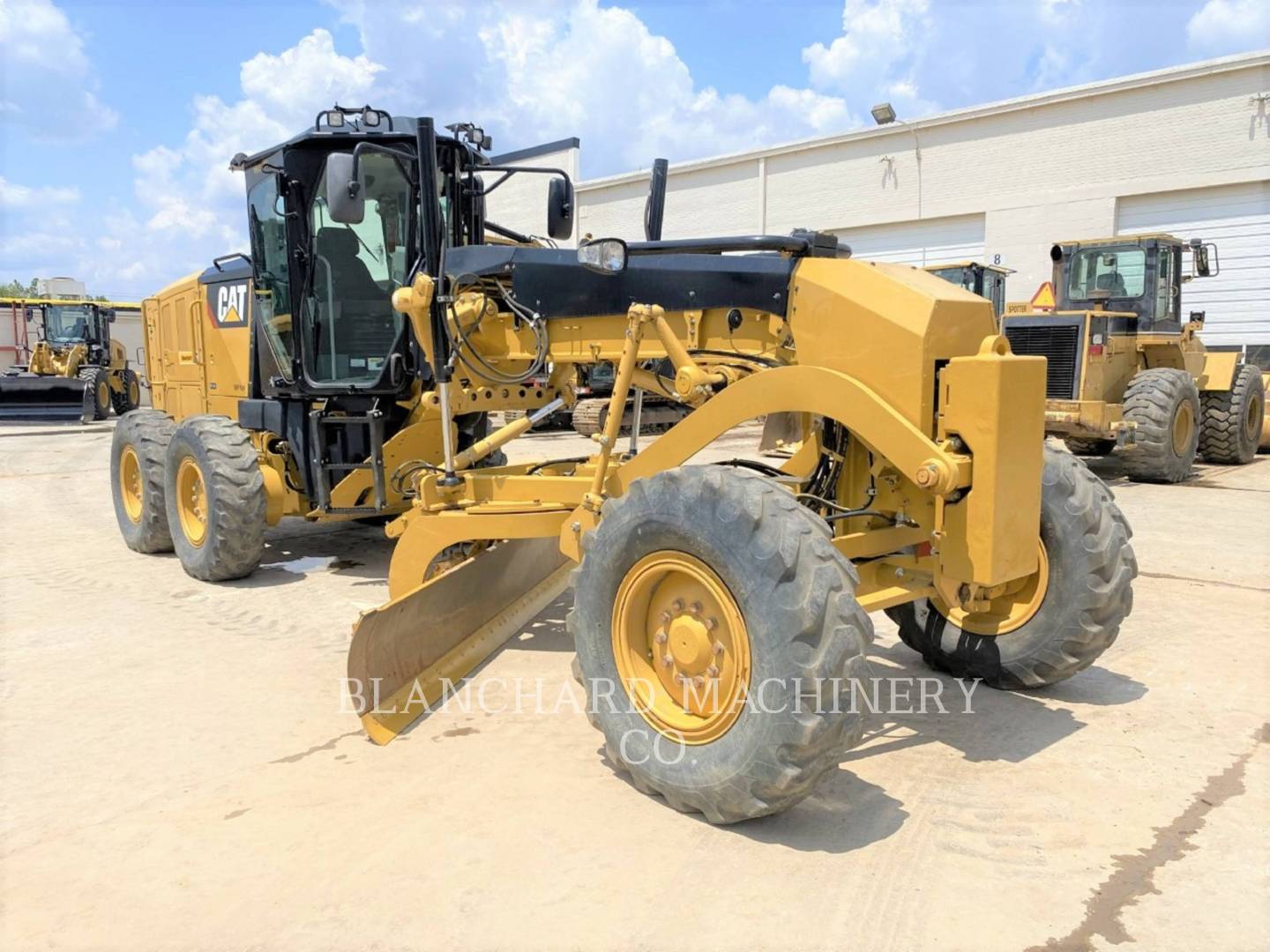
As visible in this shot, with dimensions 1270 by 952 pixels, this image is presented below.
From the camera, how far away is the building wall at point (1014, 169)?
17.5 m

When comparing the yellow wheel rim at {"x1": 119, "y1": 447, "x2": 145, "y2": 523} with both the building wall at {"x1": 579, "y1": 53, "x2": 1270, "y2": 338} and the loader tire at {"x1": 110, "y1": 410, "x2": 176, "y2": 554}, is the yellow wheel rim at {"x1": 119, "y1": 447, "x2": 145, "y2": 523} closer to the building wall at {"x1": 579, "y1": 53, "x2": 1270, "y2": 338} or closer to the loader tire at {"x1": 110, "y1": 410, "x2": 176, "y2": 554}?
the loader tire at {"x1": 110, "y1": 410, "x2": 176, "y2": 554}

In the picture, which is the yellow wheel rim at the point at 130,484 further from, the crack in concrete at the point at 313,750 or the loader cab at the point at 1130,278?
the loader cab at the point at 1130,278

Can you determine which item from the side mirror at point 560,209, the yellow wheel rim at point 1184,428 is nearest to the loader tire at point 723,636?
the side mirror at point 560,209

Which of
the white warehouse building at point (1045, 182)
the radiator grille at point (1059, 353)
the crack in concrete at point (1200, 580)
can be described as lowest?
the crack in concrete at point (1200, 580)

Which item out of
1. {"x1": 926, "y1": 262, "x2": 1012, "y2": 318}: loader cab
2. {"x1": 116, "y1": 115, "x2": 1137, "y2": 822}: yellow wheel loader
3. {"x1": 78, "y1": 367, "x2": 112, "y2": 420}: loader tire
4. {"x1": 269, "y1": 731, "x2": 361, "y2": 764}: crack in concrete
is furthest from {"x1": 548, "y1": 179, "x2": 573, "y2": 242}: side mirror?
{"x1": 78, "y1": 367, "x2": 112, "y2": 420}: loader tire

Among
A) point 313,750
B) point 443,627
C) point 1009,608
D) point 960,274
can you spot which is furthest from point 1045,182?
point 313,750

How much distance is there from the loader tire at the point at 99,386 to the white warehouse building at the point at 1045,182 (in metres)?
14.4

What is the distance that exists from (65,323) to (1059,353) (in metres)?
23.9

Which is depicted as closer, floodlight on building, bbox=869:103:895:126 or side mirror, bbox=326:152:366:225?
side mirror, bbox=326:152:366:225

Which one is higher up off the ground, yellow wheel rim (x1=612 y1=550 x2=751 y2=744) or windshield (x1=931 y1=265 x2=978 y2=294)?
windshield (x1=931 y1=265 x2=978 y2=294)

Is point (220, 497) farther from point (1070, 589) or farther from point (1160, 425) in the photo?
point (1160, 425)

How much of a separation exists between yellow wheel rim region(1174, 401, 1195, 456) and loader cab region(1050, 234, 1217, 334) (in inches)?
47.1

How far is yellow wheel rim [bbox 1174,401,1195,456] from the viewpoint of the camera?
36.0ft

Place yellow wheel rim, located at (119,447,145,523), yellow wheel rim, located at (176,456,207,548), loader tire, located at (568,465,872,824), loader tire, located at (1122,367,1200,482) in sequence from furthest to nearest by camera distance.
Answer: loader tire, located at (1122,367,1200,482), yellow wheel rim, located at (119,447,145,523), yellow wheel rim, located at (176,456,207,548), loader tire, located at (568,465,872,824)
